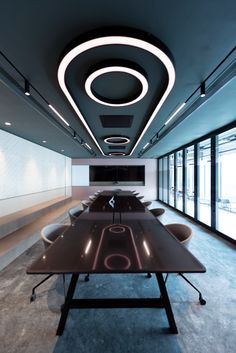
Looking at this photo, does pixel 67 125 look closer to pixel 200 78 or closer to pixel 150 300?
pixel 200 78

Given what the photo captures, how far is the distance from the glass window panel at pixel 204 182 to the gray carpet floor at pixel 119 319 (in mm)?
3117

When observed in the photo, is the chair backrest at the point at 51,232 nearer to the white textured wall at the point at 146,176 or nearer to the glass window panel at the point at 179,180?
the glass window panel at the point at 179,180

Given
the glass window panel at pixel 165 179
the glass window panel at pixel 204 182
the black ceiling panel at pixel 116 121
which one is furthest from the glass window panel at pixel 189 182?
the black ceiling panel at pixel 116 121

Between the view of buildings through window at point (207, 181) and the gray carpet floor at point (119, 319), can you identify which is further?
the view of buildings through window at point (207, 181)

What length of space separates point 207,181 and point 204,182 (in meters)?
0.40

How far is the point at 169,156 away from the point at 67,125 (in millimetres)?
6183

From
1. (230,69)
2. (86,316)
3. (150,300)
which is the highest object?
(230,69)

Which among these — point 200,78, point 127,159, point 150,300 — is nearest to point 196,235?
point 150,300

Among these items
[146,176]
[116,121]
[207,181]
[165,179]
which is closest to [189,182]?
[207,181]

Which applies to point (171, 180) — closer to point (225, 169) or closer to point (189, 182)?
point (189, 182)

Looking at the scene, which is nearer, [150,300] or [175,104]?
[150,300]

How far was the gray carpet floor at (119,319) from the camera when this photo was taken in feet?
5.58

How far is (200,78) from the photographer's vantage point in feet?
7.89

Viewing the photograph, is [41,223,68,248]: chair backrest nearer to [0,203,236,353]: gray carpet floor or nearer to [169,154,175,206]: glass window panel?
[0,203,236,353]: gray carpet floor
